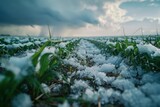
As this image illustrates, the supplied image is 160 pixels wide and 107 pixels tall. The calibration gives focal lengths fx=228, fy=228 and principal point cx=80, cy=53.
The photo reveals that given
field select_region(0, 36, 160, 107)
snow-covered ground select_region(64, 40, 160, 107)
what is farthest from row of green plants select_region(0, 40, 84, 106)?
snow-covered ground select_region(64, 40, 160, 107)

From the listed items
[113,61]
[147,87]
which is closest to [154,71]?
[147,87]

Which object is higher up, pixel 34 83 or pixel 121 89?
Result: pixel 34 83

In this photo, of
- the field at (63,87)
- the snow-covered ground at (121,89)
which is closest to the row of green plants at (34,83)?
the field at (63,87)

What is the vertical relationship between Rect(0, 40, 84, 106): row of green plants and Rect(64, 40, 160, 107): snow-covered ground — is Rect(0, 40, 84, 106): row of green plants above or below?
above

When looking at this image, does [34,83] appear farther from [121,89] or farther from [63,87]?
[121,89]

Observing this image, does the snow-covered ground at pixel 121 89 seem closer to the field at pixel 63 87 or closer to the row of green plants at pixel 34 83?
the field at pixel 63 87

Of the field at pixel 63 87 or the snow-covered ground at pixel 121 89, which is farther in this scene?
the snow-covered ground at pixel 121 89

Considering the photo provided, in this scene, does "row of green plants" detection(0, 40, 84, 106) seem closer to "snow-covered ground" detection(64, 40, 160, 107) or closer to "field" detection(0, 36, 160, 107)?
"field" detection(0, 36, 160, 107)

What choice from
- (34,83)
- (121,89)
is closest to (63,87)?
(121,89)

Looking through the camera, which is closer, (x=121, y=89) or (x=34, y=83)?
(x=34, y=83)

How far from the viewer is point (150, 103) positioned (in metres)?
1.69

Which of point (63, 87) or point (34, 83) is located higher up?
point (34, 83)

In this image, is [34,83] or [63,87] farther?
[63,87]

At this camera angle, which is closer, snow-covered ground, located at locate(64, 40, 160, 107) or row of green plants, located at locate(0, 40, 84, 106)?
row of green plants, located at locate(0, 40, 84, 106)
